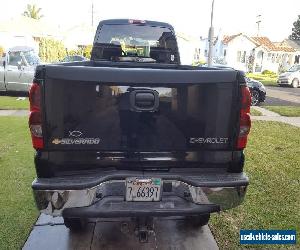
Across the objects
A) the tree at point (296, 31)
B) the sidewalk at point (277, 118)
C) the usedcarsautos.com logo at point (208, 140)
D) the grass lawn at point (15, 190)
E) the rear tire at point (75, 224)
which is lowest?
the sidewalk at point (277, 118)

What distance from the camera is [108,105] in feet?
9.25

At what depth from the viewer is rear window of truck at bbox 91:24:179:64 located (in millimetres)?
6293

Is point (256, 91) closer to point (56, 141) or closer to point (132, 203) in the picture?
point (132, 203)

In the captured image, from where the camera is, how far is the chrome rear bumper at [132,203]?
110 inches

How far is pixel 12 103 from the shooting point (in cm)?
1193

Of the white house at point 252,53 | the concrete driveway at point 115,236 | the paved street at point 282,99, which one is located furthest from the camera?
the white house at point 252,53

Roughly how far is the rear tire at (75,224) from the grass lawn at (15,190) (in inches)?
19.0

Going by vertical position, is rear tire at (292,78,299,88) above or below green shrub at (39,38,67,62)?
below

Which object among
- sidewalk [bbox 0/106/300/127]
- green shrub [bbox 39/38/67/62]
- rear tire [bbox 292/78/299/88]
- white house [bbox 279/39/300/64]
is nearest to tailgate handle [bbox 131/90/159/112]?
sidewalk [bbox 0/106/300/127]

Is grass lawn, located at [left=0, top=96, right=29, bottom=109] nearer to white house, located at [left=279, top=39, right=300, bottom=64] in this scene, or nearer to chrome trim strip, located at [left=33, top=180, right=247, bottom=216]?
chrome trim strip, located at [left=33, top=180, right=247, bottom=216]

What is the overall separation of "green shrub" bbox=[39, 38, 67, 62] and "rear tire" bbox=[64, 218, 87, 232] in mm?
26560

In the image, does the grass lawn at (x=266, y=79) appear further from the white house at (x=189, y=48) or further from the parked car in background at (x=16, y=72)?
the parked car in background at (x=16, y=72)

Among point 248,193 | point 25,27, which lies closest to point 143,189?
point 248,193

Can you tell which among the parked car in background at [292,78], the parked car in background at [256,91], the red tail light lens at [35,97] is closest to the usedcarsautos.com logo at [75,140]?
the red tail light lens at [35,97]
